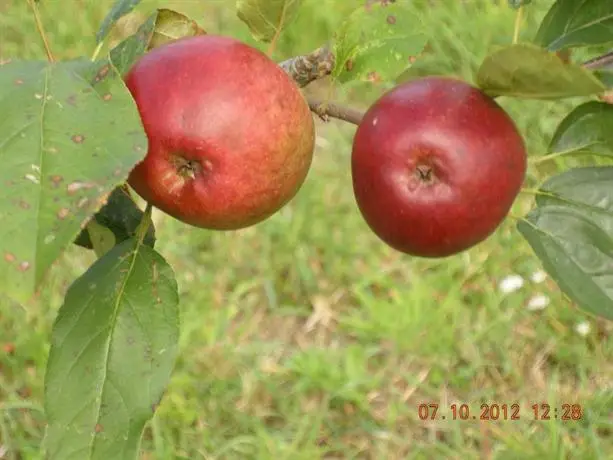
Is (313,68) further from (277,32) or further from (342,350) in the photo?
(342,350)

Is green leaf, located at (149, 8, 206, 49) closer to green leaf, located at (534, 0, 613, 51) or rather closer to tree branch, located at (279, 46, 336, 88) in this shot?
tree branch, located at (279, 46, 336, 88)

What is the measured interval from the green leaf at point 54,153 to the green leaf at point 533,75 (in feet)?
0.88

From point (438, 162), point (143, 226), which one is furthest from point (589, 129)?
point (143, 226)

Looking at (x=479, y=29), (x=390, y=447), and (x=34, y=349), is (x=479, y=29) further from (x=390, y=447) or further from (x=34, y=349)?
(x=34, y=349)

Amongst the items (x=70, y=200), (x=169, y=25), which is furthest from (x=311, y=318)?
(x=70, y=200)

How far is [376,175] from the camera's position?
737 mm

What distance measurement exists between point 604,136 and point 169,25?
15.7 inches

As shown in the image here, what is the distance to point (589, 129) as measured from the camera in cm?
81

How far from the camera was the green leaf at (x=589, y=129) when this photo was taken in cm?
80

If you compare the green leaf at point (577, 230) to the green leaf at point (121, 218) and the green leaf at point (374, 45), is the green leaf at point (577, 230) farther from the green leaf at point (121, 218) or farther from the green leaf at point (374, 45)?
the green leaf at point (121, 218)

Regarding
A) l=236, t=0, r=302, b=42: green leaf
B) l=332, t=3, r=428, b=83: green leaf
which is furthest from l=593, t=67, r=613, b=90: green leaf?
l=236, t=0, r=302, b=42: green leaf

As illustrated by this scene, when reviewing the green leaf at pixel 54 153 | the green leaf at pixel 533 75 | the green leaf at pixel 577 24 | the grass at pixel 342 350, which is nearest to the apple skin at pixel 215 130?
the green leaf at pixel 54 153

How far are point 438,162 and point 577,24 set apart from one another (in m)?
0.20

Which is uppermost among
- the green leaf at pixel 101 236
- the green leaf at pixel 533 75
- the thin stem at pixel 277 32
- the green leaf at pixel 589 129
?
the green leaf at pixel 533 75
